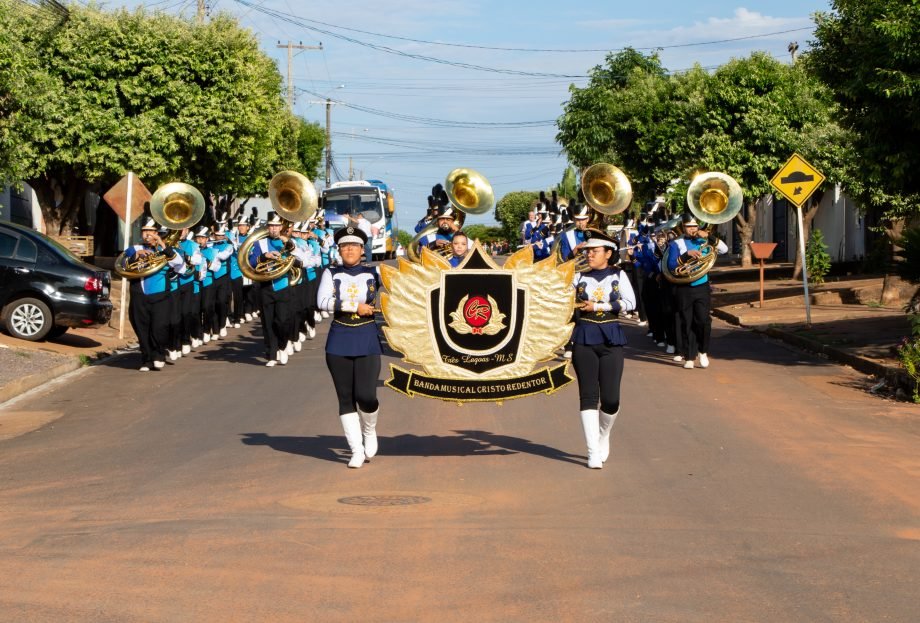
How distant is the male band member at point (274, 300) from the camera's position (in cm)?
1867

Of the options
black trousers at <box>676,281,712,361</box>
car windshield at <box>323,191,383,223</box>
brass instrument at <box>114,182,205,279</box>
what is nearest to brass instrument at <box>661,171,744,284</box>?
black trousers at <box>676,281,712,361</box>

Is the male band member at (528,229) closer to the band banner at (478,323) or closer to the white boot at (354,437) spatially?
the band banner at (478,323)

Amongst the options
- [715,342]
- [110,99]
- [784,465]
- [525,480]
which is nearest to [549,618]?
[525,480]

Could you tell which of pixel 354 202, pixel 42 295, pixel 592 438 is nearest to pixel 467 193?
pixel 42 295

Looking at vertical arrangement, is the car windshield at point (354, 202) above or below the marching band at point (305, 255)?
above

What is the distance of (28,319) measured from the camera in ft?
64.7

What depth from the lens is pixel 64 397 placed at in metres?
15.4

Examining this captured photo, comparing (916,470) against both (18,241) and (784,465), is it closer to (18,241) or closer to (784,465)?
(784,465)

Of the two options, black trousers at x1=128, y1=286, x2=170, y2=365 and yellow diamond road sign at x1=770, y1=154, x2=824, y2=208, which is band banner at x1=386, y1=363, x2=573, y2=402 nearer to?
black trousers at x1=128, y1=286, x2=170, y2=365

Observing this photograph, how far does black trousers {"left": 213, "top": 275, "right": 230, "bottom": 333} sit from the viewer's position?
22953 mm

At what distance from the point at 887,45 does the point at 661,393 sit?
4.95 meters

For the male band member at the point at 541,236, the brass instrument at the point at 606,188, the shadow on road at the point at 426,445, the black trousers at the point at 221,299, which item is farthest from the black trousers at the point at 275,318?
the shadow on road at the point at 426,445

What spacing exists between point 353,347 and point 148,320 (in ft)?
27.8

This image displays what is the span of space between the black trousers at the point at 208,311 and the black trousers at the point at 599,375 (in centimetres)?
1263
